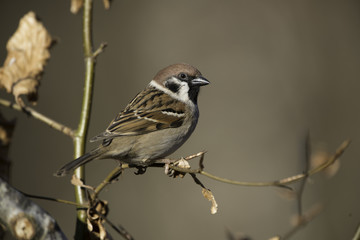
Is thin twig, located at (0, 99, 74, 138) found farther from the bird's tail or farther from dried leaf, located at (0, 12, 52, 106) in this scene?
dried leaf, located at (0, 12, 52, 106)

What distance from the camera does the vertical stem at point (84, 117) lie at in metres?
1.93

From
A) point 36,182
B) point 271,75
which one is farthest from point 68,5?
point 271,75

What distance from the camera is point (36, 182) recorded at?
24.4 ft

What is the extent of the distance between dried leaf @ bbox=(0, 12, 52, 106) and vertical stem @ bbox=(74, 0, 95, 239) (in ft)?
1.21

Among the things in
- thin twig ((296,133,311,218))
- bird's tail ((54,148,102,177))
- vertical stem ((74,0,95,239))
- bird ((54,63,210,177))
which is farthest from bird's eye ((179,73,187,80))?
thin twig ((296,133,311,218))

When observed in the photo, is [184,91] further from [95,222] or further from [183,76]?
[95,222]

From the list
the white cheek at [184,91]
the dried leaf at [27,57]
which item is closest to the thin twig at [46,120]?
the dried leaf at [27,57]

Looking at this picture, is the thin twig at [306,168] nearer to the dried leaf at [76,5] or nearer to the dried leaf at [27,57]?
the dried leaf at [76,5]

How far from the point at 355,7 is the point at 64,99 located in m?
5.33

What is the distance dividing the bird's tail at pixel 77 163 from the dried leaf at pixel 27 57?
1.45 feet

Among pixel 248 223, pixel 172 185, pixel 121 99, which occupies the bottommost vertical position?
pixel 248 223

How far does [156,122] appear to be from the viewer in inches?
143

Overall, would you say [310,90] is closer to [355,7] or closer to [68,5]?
[355,7]

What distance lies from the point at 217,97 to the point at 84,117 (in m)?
6.40
